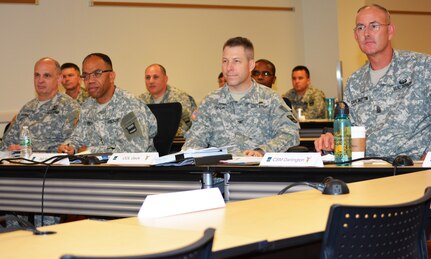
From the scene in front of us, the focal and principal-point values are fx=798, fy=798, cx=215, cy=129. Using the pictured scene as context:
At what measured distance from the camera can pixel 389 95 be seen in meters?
4.33

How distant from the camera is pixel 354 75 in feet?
14.9

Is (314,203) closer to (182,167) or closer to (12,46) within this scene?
(182,167)

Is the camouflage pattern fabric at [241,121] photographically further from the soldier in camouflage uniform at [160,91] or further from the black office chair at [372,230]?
the soldier in camouflage uniform at [160,91]

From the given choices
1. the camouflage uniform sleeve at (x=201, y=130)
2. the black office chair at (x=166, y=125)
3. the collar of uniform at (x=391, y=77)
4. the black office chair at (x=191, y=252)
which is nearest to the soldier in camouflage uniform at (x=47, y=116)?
the black office chair at (x=166, y=125)

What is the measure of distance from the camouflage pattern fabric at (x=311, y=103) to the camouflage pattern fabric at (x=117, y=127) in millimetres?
4863

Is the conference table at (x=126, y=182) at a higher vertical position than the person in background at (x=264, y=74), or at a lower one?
lower

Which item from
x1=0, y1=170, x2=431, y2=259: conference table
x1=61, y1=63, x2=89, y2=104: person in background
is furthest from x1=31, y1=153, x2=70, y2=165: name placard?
x1=61, y1=63, x2=89, y2=104: person in background

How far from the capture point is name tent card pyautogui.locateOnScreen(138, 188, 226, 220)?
2259mm

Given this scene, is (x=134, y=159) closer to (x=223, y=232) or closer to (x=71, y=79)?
(x=223, y=232)

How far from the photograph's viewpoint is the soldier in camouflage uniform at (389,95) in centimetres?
425

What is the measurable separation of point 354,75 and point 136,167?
1399 millimetres

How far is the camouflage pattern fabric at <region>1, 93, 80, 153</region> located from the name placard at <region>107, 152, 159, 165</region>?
1997 mm

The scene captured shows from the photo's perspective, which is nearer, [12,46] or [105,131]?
[105,131]

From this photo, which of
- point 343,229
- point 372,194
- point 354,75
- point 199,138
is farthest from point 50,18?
point 343,229
